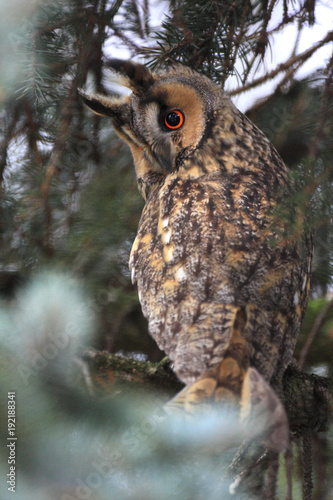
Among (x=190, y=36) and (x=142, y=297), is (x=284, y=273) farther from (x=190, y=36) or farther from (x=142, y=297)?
(x=190, y=36)

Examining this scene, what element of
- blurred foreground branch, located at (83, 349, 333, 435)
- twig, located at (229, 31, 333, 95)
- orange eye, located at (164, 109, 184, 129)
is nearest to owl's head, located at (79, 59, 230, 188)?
orange eye, located at (164, 109, 184, 129)

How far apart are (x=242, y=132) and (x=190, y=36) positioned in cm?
41

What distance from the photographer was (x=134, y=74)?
166cm

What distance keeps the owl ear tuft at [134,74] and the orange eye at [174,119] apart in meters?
0.14

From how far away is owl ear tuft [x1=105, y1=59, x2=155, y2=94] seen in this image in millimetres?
1637

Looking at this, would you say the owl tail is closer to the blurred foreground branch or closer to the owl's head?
the blurred foreground branch

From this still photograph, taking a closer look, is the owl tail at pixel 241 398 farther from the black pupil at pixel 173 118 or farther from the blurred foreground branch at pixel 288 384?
the black pupil at pixel 173 118

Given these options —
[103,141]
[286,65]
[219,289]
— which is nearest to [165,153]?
[103,141]

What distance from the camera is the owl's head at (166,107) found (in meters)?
1.63

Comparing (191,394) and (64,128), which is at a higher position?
(64,128)

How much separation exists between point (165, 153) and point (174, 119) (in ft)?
0.43

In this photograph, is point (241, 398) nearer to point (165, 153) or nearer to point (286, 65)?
point (165, 153)

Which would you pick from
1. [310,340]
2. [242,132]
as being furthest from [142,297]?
[242,132]

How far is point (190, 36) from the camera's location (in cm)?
159
